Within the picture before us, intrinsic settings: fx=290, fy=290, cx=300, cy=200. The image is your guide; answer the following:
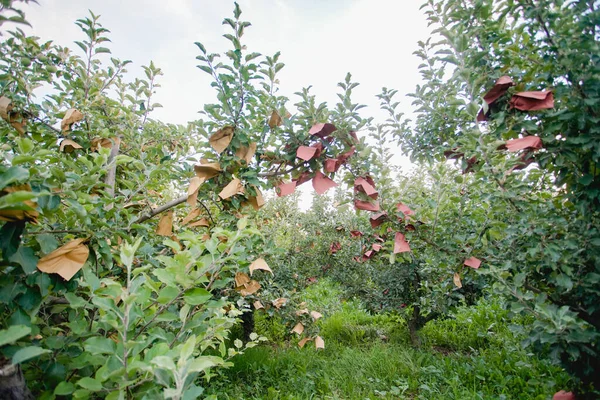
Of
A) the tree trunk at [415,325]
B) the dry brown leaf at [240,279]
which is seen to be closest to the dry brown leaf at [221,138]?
the dry brown leaf at [240,279]

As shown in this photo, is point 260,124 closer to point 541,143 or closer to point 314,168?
point 314,168

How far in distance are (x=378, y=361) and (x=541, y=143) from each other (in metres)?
2.33

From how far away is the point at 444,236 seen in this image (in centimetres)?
164

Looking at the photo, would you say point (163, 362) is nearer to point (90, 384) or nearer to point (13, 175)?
point (90, 384)

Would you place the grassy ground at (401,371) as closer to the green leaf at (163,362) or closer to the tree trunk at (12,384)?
the tree trunk at (12,384)

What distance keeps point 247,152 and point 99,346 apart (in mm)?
946

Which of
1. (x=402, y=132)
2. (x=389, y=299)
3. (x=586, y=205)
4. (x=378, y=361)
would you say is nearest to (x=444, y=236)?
(x=586, y=205)

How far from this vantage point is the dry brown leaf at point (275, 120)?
142 cm

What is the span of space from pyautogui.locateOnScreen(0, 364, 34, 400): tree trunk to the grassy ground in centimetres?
178

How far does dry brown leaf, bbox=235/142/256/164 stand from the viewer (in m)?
1.38

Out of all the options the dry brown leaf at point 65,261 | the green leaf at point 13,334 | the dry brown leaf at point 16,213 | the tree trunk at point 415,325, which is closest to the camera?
the green leaf at point 13,334

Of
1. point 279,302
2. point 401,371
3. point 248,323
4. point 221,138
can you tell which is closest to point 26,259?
point 221,138

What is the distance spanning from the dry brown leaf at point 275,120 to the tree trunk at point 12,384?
1.20 m

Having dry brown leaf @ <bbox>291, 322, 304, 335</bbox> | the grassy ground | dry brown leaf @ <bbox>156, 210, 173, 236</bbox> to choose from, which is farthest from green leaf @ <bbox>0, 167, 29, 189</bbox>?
dry brown leaf @ <bbox>291, 322, 304, 335</bbox>
